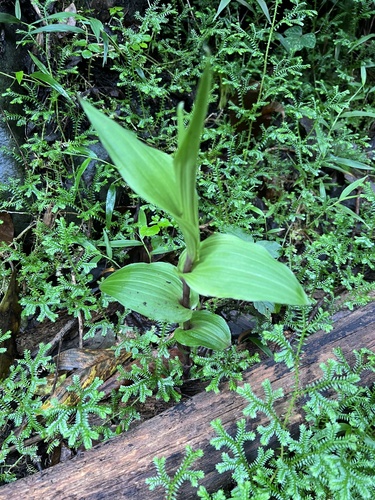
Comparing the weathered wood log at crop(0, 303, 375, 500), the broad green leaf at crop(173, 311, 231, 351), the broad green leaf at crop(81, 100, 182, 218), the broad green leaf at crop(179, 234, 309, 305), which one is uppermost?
the broad green leaf at crop(81, 100, 182, 218)

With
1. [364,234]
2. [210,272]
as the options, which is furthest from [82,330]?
[364,234]

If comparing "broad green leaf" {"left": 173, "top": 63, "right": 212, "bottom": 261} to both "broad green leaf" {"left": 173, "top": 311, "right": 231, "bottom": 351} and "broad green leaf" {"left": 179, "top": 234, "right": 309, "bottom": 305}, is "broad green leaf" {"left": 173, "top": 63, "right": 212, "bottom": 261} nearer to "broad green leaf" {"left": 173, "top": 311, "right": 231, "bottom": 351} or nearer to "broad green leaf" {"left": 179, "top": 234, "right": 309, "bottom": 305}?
"broad green leaf" {"left": 179, "top": 234, "right": 309, "bottom": 305}

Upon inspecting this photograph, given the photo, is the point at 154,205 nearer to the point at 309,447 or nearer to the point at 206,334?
the point at 206,334

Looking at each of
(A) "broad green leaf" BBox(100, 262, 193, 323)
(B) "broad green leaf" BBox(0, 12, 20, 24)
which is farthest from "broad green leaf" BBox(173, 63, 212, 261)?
(B) "broad green leaf" BBox(0, 12, 20, 24)

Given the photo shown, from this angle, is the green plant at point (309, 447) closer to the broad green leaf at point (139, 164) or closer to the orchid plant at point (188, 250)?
the orchid plant at point (188, 250)

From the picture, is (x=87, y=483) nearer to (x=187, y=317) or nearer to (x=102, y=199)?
(x=187, y=317)

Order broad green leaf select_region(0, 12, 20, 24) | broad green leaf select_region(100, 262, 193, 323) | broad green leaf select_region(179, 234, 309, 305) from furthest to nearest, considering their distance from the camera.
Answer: broad green leaf select_region(0, 12, 20, 24) → broad green leaf select_region(100, 262, 193, 323) → broad green leaf select_region(179, 234, 309, 305)

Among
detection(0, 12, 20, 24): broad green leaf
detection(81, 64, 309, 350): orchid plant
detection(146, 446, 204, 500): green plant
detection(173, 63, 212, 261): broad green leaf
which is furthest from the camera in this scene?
detection(0, 12, 20, 24): broad green leaf

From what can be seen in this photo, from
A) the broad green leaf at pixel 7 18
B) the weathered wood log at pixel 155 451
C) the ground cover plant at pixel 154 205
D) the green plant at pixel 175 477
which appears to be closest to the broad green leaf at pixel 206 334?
the ground cover plant at pixel 154 205
